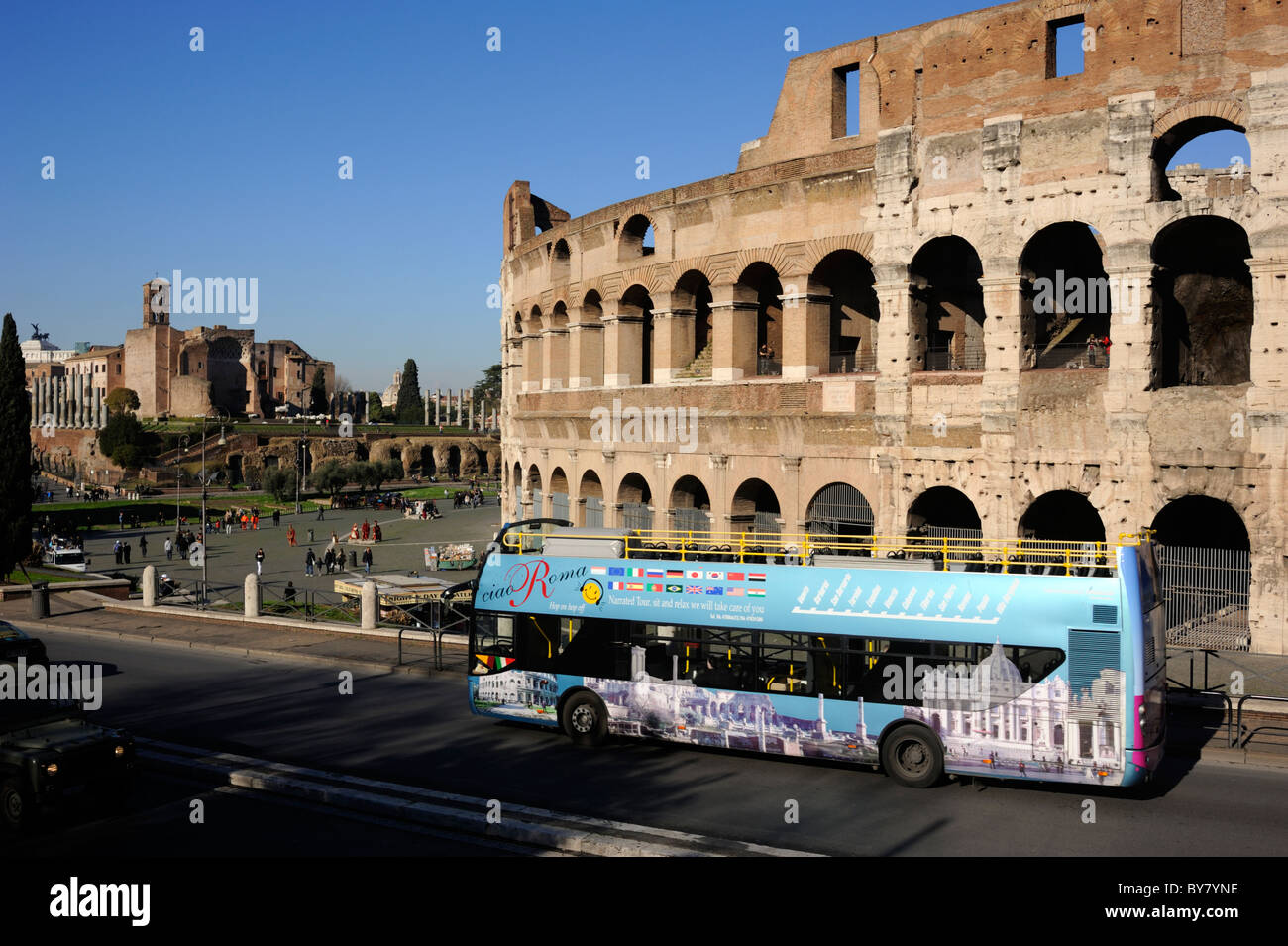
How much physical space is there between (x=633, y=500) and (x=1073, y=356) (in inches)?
502

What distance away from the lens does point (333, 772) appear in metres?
14.9

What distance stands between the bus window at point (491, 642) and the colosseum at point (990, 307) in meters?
10.6

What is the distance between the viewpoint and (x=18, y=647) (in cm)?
2120

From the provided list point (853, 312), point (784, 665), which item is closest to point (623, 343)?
point (853, 312)

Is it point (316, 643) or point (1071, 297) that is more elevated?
point (1071, 297)

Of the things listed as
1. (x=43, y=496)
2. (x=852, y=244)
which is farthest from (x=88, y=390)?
(x=852, y=244)

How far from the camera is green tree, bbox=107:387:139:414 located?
12587 centimetres

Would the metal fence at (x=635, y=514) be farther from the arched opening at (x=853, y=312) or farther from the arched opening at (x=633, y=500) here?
the arched opening at (x=853, y=312)

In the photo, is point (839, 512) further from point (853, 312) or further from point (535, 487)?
point (535, 487)

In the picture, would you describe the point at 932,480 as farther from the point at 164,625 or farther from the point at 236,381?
the point at 236,381

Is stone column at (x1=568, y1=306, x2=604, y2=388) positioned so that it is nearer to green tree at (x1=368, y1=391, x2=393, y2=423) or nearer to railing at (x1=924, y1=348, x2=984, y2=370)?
railing at (x1=924, y1=348, x2=984, y2=370)

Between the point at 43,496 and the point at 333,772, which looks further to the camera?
the point at 43,496

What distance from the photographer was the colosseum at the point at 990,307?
2025 cm
